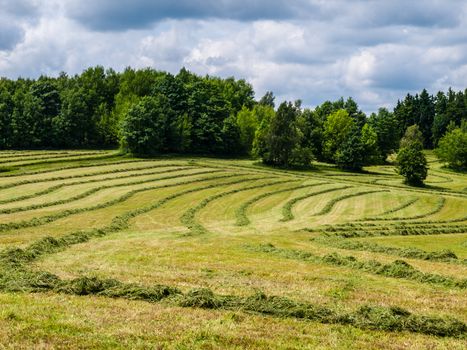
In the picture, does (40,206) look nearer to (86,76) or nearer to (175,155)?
(175,155)

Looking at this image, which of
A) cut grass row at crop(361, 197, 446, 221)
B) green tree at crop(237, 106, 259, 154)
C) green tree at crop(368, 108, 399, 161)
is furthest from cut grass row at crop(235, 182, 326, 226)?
green tree at crop(368, 108, 399, 161)

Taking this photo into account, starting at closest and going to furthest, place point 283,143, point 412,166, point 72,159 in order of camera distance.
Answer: point 72,159 → point 412,166 → point 283,143

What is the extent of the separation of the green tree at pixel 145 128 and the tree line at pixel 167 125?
0.21 metres

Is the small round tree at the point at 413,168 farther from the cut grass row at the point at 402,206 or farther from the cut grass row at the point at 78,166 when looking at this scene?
the cut grass row at the point at 78,166

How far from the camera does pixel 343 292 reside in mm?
22094

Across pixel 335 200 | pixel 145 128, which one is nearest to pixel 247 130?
pixel 145 128

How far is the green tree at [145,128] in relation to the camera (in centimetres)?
11306

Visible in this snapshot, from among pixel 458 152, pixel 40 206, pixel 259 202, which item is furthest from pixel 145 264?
pixel 458 152

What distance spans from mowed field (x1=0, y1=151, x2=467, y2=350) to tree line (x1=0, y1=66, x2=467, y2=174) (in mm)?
46111

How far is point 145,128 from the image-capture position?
376ft

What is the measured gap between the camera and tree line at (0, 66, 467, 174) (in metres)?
121

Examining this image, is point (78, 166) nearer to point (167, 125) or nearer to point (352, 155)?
point (167, 125)

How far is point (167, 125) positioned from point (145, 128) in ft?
33.7

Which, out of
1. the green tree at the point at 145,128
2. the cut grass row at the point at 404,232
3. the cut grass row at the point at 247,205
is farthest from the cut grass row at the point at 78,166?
the cut grass row at the point at 404,232
